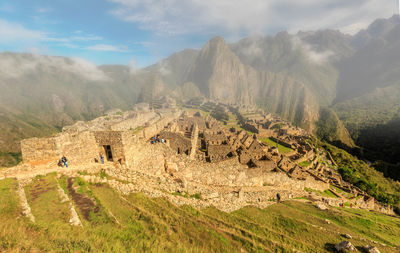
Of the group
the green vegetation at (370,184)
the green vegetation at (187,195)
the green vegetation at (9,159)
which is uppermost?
the green vegetation at (187,195)

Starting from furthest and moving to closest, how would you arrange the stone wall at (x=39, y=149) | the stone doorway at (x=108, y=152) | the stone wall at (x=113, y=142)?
the stone doorway at (x=108, y=152)
the stone wall at (x=113, y=142)
the stone wall at (x=39, y=149)

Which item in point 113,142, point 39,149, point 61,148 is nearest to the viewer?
point 39,149

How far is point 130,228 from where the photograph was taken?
24.0ft

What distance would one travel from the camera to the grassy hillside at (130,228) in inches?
220

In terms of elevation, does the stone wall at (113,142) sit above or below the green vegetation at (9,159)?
above

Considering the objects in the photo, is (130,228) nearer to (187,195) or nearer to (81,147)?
(187,195)

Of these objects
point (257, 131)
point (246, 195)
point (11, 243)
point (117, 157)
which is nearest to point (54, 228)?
point (11, 243)

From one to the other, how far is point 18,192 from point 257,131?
6891 centimetres

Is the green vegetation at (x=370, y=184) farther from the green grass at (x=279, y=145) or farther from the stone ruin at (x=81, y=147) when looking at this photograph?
the stone ruin at (x=81, y=147)

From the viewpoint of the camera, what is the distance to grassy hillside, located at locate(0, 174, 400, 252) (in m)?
5.58

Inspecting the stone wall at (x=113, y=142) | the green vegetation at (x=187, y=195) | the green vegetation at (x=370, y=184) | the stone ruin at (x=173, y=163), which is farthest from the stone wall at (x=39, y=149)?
the green vegetation at (x=370, y=184)

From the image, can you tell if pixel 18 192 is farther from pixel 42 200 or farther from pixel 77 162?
pixel 77 162

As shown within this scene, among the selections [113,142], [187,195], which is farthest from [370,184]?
[113,142]

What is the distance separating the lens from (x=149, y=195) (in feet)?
35.3
